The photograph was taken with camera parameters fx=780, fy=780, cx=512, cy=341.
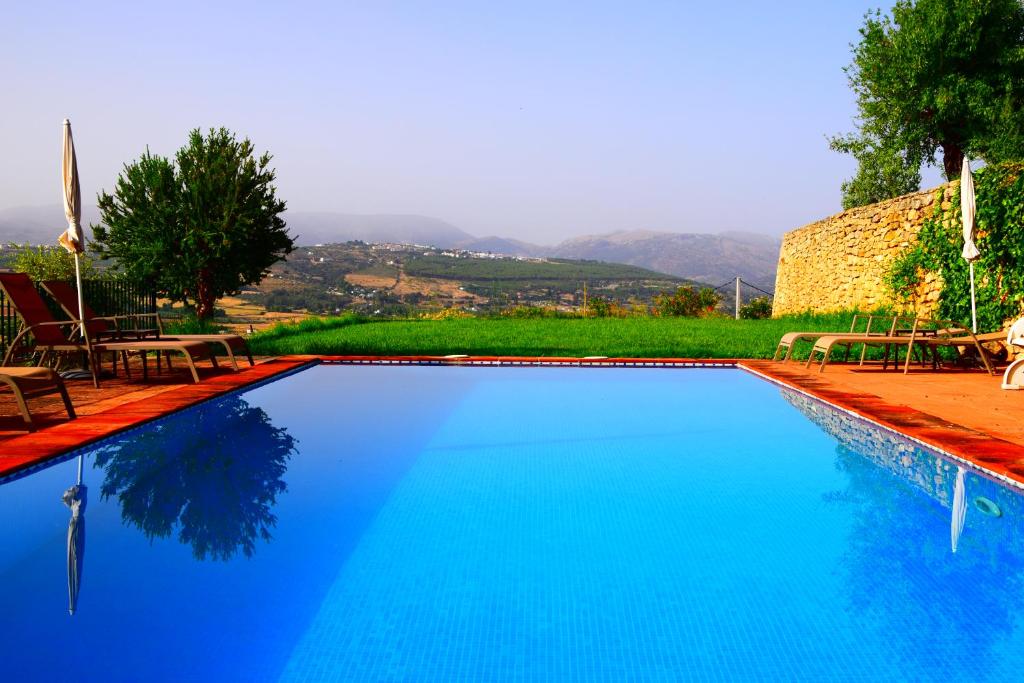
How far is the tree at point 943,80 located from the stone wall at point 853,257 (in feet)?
17.0

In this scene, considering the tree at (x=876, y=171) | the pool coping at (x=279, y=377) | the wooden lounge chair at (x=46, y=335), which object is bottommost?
the pool coping at (x=279, y=377)

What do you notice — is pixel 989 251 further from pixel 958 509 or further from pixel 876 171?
pixel 876 171

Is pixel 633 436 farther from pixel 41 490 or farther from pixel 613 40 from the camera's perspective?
pixel 613 40

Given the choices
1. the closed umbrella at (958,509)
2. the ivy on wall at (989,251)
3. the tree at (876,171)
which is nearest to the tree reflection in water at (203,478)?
the closed umbrella at (958,509)

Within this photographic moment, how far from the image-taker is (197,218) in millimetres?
20906

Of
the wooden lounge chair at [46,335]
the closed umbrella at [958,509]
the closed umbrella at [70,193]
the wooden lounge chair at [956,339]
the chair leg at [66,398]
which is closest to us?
the closed umbrella at [958,509]

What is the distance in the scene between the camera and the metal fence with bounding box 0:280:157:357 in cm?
914

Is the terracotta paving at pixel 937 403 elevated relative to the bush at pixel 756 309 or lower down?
lower down

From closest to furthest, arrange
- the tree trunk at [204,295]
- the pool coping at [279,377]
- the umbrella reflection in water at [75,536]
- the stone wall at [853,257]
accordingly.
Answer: the umbrella reflection in water at [75,536], the pool coping at [279,377], the stone wall at [853,257], the tree trunk at [204,295]

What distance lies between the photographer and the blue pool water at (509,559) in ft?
8.34

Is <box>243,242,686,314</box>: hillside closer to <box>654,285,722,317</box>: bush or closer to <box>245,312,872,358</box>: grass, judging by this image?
<box>654,285,722,317</box>: bush

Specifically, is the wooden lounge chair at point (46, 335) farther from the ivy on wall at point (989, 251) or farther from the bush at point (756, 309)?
the bush at point (756, 309)

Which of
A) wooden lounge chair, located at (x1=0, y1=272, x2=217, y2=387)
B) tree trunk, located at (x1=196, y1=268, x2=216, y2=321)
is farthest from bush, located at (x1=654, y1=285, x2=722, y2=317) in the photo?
wooden lounge chair, located at (x1=0, y1=272, x2=217, y2=387)

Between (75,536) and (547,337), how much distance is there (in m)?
10.9
